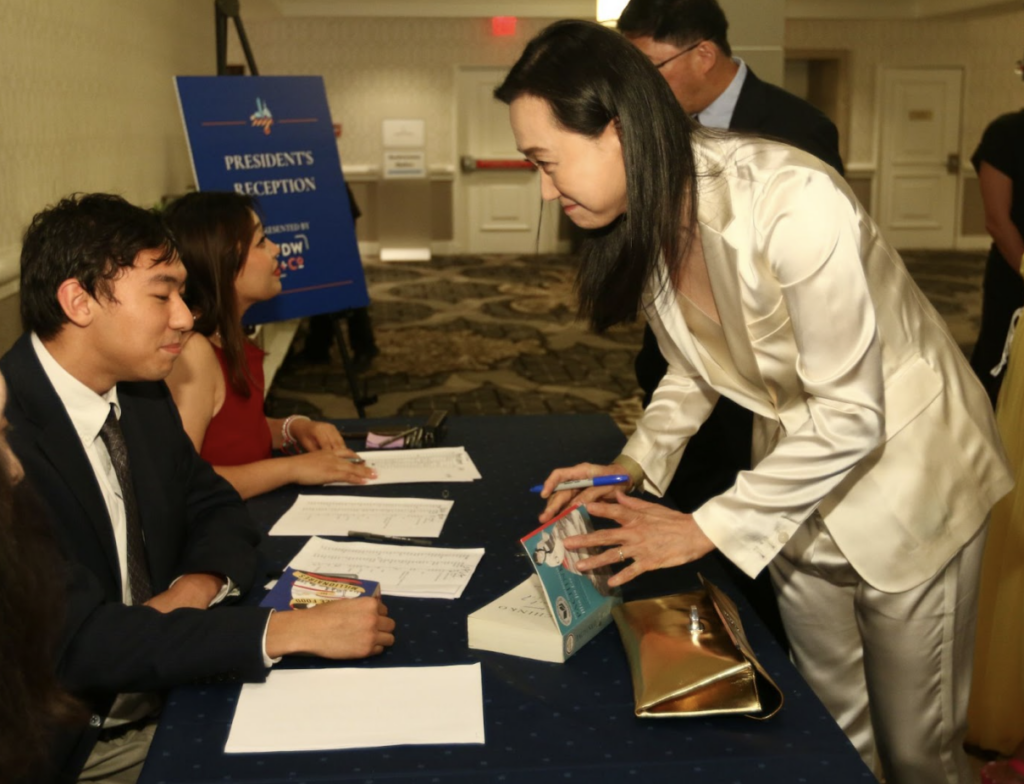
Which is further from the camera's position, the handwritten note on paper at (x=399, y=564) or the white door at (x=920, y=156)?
the white door at (x=920, y=156)

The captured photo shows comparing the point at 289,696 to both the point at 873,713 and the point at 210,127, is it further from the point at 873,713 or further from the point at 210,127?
the point at 210,127

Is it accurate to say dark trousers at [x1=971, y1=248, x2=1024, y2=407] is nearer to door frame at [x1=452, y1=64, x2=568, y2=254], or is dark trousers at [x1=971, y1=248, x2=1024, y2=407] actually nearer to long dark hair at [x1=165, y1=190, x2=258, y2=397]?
long dark hair at [x1=165, y1=190, x2=258, y2=397]

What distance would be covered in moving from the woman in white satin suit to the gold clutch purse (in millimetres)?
78

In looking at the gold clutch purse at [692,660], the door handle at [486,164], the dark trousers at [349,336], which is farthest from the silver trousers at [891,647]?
the door handle at [486,164]

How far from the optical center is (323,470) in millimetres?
2150

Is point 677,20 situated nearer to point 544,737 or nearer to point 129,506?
point 129,506

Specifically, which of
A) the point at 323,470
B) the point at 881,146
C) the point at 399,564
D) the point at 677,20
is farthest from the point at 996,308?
the point at 881,146

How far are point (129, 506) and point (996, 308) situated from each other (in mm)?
3102

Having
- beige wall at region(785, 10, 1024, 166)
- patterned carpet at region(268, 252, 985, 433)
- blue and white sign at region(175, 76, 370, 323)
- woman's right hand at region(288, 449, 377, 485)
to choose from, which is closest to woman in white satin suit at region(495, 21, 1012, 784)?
woman's right hand at region(288, 449, 377, 485)

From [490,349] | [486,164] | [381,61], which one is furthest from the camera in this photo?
[486,164]

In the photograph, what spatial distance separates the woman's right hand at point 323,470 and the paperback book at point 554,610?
713 mm

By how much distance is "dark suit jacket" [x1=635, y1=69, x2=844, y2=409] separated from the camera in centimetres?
278

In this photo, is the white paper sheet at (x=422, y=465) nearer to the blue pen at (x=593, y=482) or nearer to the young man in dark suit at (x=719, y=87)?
the blue pen at (x=593, y=482)

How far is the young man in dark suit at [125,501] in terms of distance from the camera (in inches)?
55.1
